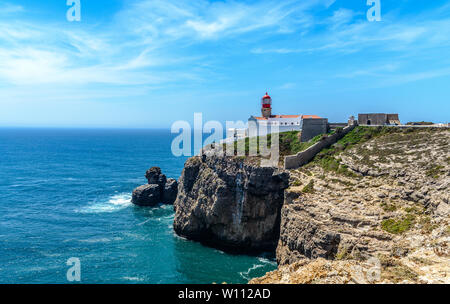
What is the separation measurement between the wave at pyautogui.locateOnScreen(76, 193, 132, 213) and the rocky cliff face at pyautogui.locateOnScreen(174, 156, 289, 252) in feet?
59.1

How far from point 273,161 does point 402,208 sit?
63.9 ft

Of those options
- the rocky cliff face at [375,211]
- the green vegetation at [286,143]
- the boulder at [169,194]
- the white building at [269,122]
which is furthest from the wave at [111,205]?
the rocky cliff face at [375,211]

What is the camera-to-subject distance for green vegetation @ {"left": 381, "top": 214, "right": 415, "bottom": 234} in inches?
1032

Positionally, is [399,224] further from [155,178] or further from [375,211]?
[155,178]

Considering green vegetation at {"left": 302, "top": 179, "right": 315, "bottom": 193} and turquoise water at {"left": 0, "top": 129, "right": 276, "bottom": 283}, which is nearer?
green vegetation at {"left": 302, "top": 179, "right": 315, "bottom": 193}

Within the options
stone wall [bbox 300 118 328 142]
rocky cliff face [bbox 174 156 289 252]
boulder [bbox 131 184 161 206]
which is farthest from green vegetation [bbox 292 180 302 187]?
boulder [bbox 131 184 161 206]

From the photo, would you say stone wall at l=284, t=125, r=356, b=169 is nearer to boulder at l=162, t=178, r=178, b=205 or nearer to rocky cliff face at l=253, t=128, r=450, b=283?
rocky cliff face at l=253, t=128, r=450, b=283

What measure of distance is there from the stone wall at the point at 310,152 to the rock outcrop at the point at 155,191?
1278 inches

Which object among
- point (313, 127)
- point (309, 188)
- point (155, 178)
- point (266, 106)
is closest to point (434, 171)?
point (309, 188)

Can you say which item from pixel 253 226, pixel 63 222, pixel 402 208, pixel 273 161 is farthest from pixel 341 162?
pixel 63 222

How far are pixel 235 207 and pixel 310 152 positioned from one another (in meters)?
13.6
